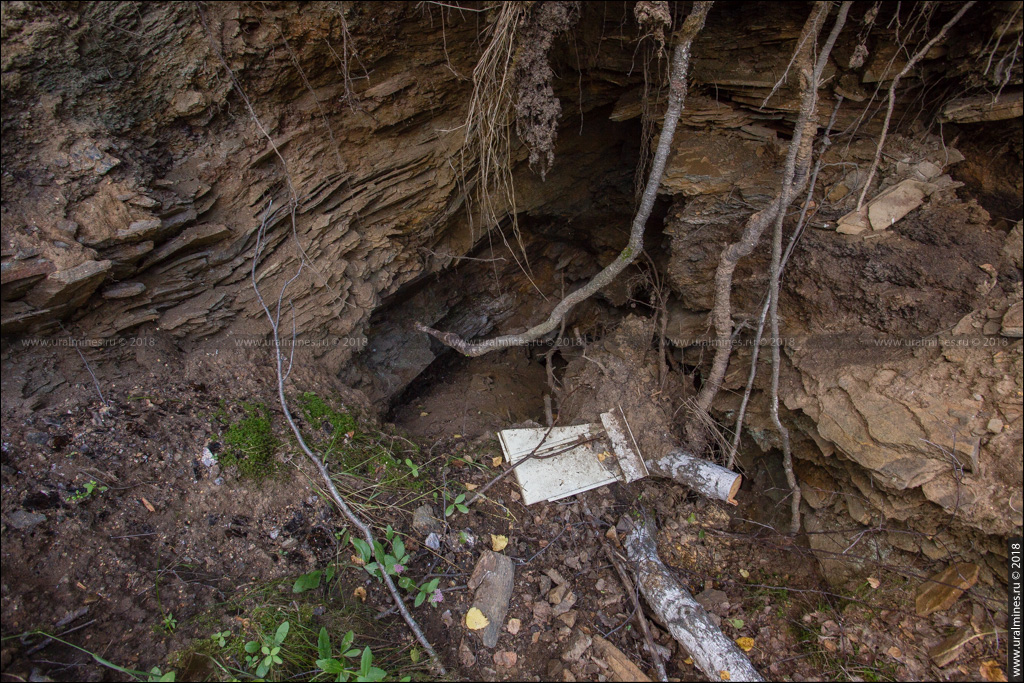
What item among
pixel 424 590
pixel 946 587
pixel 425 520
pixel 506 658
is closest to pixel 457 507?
pixel 425 520

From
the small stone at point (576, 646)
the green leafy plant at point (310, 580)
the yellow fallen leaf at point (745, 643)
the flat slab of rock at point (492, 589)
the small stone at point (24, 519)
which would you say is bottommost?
the yellow fallen leaf at point (745, 643)

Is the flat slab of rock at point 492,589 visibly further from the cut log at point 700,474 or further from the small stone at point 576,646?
the cut log at point 700,474

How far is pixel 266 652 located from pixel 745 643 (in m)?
2.21

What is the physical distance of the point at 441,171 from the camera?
3.27 meters

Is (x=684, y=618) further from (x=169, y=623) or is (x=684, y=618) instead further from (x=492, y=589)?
(x=169, y=623)

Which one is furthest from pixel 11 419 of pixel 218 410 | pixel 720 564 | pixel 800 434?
Answer: pixel 800 434

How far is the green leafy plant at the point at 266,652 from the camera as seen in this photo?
1.67 metres

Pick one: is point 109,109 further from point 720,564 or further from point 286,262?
point 720,564

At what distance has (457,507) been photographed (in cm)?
242

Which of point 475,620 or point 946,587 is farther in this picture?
point 946,587

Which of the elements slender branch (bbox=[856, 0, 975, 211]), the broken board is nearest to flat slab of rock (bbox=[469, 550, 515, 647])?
the broken board

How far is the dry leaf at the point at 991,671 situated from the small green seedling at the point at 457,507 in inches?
96.5

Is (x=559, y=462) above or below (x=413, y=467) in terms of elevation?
below

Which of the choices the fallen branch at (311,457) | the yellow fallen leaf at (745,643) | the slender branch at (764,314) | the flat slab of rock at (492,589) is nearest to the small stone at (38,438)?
the fallen branch at (311,457)
